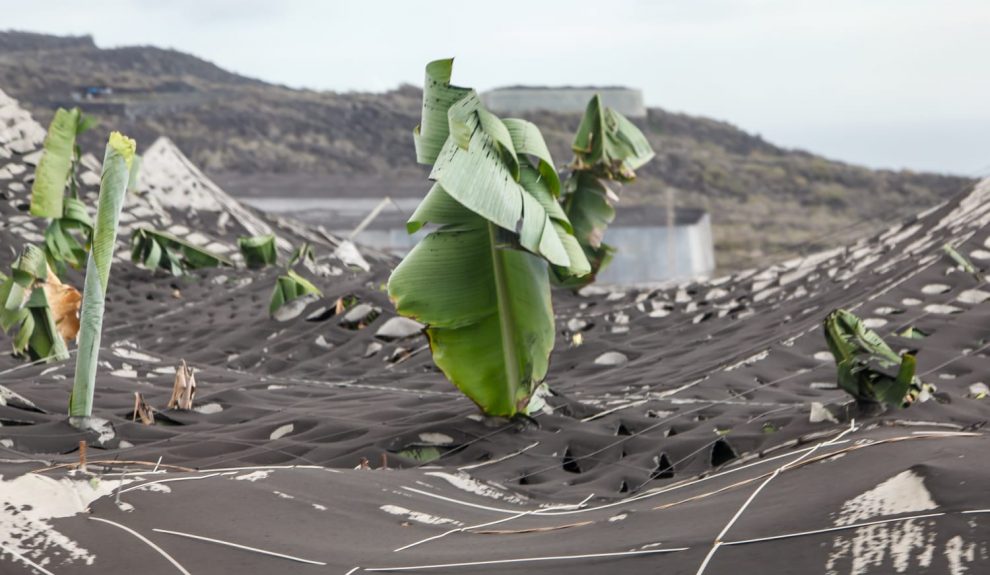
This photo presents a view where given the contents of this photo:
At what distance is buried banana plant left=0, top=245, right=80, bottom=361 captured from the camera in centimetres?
550

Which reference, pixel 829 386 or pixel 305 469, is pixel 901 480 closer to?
pixel 305 469

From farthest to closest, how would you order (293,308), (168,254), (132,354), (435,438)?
1. (168,254)
2. (293,308)
3. (132,354)
4. (435,438)

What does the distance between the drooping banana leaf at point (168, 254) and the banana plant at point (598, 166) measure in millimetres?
4019

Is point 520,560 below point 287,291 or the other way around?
the other way around

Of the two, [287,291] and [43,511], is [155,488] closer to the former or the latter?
[43,511]

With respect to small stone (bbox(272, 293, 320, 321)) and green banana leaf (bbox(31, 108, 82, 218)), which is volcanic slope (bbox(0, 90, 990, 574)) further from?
green banana leaf (bbox(31, 108, 82, 218))

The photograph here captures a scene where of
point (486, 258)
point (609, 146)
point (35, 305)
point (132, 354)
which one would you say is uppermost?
point (609, 146)

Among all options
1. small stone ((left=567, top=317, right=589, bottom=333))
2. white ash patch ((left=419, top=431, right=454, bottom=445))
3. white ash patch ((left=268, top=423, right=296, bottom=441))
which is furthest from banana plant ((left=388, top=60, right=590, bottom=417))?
small stone ((left=567, top=317, right=589, bottom=333))

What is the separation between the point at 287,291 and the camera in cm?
826

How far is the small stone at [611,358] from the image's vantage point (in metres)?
6.59

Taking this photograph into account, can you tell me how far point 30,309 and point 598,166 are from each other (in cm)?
364

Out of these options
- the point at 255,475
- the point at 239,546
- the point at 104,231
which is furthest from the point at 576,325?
the point at 239,546

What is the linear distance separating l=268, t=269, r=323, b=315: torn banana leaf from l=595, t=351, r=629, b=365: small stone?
2.42 metres

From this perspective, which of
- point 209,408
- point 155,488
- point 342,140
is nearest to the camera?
point 155,488
